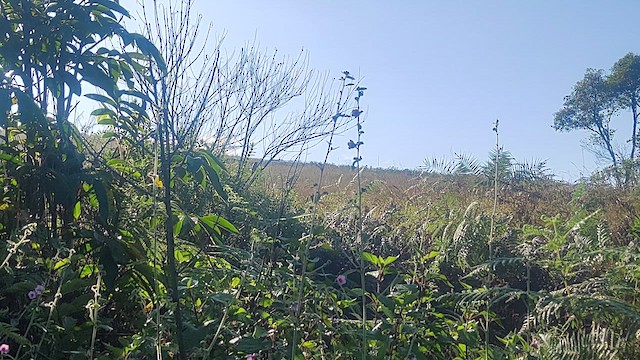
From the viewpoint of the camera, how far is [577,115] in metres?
29.4

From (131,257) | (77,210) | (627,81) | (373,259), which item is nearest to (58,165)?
(77,210)

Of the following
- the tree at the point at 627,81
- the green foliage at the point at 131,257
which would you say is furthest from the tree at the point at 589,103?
the green foliage at the point at 131,257

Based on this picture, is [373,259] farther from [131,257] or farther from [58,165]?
[58,165]

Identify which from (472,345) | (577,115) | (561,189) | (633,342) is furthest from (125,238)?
(577,115)

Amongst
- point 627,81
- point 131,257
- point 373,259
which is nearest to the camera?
point 131,257

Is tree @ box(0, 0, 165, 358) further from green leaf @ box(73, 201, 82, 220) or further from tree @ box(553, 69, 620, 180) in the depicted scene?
tree @ box(553, 69, 620, 180)

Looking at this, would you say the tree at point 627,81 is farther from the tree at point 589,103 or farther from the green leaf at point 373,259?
the green leaf at point 373,259

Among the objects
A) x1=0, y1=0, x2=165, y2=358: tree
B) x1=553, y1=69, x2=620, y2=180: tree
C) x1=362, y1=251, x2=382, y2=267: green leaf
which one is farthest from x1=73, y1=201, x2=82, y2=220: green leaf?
x1=553, y1=69, x2=620, y2=180: tree

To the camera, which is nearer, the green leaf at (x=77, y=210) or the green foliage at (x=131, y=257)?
the green foliage at (x=131, y=257)

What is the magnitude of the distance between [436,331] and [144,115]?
3.81 feet

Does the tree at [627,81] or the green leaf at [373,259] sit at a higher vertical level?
the tree at [627,81]

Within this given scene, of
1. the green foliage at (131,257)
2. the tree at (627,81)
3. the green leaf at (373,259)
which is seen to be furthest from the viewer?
the tree at (627,81)

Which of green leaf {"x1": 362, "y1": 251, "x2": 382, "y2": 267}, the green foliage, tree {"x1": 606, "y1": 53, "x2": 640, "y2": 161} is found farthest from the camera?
tree {"x1": 606, "y1": 53, "x2": 640, "y2": 161}

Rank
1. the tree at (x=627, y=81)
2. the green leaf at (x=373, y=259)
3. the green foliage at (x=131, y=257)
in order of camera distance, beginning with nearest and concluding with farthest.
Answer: the green foliage at (x=131, y=257), the green leaf at (x=373, y=259), the tree at (x=627, y=81)
